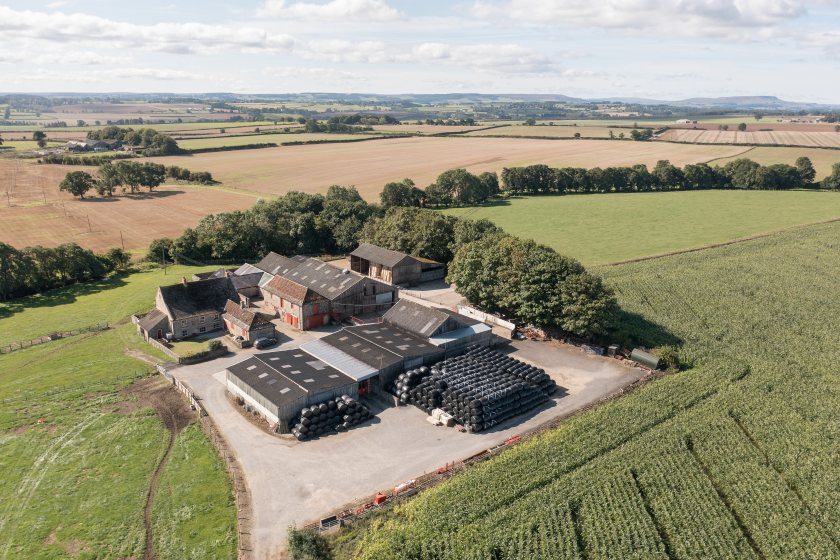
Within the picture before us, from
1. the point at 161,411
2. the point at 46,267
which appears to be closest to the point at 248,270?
the point at 46,267

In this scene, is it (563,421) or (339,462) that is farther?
(563,421)

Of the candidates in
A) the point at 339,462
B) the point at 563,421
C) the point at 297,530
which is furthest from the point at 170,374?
the point at 563,421

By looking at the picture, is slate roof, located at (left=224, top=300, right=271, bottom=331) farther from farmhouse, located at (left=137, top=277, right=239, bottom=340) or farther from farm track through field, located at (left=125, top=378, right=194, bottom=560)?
farm track through field, located at (left=125, top=378, right=194, bottom=560)

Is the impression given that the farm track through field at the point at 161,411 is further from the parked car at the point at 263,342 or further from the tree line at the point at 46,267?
the tree line at the point at 46,267

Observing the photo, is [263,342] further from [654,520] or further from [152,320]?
[654,520]

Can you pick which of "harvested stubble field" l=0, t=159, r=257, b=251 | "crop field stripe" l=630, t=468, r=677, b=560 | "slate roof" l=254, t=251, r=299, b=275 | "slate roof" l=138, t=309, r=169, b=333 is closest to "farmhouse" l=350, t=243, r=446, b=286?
"slate roof" l=254, t=251, r=299, b=275

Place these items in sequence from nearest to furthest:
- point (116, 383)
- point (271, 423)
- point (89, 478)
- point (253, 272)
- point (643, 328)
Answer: point (89, 478) → point (271, 423) → point (116, 383) → point (643, 328) → point (253, 272)

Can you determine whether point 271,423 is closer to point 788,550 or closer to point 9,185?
point 788,550
